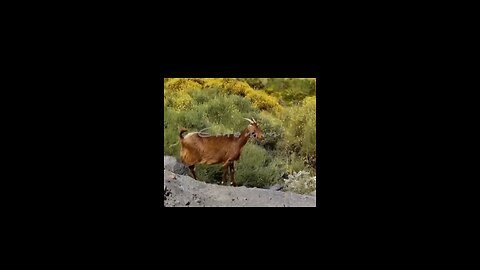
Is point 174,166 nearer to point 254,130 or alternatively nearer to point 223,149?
point 223,149

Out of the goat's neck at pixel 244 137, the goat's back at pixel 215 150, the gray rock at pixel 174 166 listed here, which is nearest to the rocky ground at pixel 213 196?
the gray rock at pixel 174 166

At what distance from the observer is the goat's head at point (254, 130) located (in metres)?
6.32

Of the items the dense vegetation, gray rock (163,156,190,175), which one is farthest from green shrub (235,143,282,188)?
gray rock (163,156,190,175)

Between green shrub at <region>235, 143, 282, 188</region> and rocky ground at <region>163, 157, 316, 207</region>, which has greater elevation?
green shrub at <region>235, 143, 282, 188</region>

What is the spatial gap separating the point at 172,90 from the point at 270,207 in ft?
3.45

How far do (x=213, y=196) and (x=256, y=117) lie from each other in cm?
63

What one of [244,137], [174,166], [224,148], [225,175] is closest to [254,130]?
[244,137]

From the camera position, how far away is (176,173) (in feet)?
20.6

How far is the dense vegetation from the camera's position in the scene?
6.28 meters

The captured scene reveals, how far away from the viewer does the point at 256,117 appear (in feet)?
20.8

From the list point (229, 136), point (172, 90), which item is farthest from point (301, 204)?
point (172, 90)

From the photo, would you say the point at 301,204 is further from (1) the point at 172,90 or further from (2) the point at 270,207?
(1) the point at 172,90

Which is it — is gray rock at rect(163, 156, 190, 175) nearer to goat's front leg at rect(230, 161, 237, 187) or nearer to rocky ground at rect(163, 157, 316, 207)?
rocky ground at rect(163, 157, 316, 207)

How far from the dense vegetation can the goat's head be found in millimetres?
30
